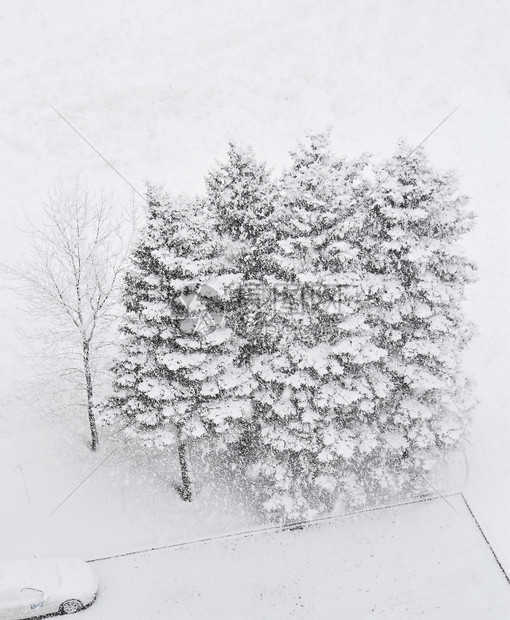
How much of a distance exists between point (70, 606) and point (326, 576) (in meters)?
8.12

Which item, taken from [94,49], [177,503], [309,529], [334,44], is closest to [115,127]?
[94,49]

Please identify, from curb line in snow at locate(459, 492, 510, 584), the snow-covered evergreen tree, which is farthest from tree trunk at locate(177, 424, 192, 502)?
curb line in snow at locate(459, 492, 510, 584)

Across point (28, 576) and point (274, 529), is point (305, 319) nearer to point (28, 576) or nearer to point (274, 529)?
point (274, 529)

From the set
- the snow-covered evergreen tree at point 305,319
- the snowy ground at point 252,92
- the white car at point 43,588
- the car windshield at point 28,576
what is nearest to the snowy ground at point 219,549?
the white car at point 43,588

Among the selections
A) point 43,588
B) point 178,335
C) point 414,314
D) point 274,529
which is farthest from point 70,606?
point 414,314

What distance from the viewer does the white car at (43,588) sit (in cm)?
1389

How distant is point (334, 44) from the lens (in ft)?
121

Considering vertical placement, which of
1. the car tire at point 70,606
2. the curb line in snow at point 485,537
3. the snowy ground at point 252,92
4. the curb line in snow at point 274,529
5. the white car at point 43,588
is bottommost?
the curb line in snow at point 485,537

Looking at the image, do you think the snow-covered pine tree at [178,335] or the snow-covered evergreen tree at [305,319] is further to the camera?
the snow-covered evergreen tree at [305,319]

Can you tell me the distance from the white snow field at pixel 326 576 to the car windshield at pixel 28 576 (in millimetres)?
1537

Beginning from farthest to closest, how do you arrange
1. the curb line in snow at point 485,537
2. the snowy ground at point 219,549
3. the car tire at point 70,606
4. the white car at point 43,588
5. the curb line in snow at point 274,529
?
the curb line in snow at point 274,529
the curb line in snow at point 485,537
the snowy ground at point 219,549
the car tire at point 70,606
the white car at point 43,588

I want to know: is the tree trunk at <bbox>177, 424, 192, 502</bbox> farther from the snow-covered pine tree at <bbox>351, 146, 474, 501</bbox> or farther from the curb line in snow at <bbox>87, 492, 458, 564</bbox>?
the snow-covered pine tree at <bbox>351, 146, 474, 501</bbox>

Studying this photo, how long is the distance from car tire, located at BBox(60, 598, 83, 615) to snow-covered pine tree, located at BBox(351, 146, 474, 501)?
962 cm

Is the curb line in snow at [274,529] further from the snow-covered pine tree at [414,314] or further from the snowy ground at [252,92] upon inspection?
the snowy ground at [252,92]
